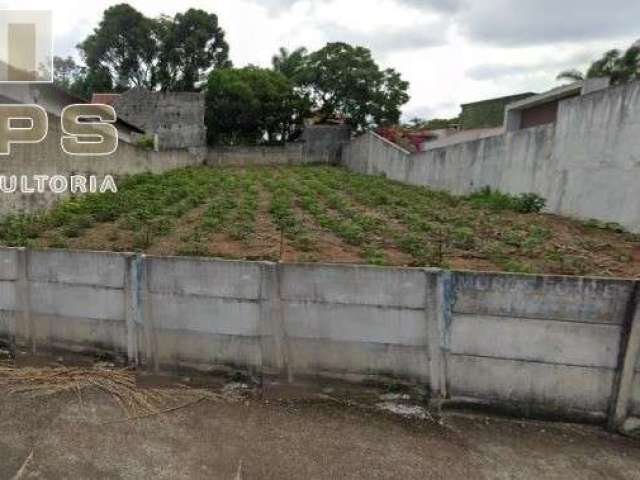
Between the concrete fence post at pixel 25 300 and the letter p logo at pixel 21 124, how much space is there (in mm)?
4633

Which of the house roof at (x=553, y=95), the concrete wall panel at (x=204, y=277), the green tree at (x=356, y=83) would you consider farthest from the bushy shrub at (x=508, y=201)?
the green tree at (x=356, y=83)

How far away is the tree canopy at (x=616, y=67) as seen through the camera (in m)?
14.9

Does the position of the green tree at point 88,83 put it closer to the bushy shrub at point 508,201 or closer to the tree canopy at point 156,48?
the tree canopy at point 156,48

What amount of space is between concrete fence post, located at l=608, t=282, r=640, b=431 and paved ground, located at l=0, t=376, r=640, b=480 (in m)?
0.15

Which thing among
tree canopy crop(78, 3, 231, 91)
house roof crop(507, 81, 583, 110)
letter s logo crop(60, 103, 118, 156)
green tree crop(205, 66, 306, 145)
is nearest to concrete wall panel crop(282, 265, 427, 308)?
letter s logo crop(60, 103, 118, 156)

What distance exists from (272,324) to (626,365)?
102 inches

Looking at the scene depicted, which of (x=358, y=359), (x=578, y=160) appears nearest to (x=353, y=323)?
(x=358, y=359)

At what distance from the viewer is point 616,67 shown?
15617 mm

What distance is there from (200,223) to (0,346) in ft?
11.3

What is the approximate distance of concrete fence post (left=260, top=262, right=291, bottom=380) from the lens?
11.2 feet

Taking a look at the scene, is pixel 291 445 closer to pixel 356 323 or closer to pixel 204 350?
pixel 356 323

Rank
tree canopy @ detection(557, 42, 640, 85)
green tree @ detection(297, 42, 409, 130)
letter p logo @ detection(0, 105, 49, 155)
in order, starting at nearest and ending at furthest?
letter p logo @ detection(0, 105, 49, 155) → tree canopy @ detection(557, 42, 640, 85) → green tree @ detection(297, 42, 409, 130)

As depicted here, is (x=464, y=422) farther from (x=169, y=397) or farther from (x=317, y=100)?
(x=317, y=100)

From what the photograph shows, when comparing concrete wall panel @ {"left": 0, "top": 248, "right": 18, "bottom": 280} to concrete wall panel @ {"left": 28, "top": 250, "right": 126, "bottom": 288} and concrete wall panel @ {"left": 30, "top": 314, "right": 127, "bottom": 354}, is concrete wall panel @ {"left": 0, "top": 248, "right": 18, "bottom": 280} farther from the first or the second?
concrete wall panel @ {"left": 30, "top": 314, "right": 127, "bottom": 354}
